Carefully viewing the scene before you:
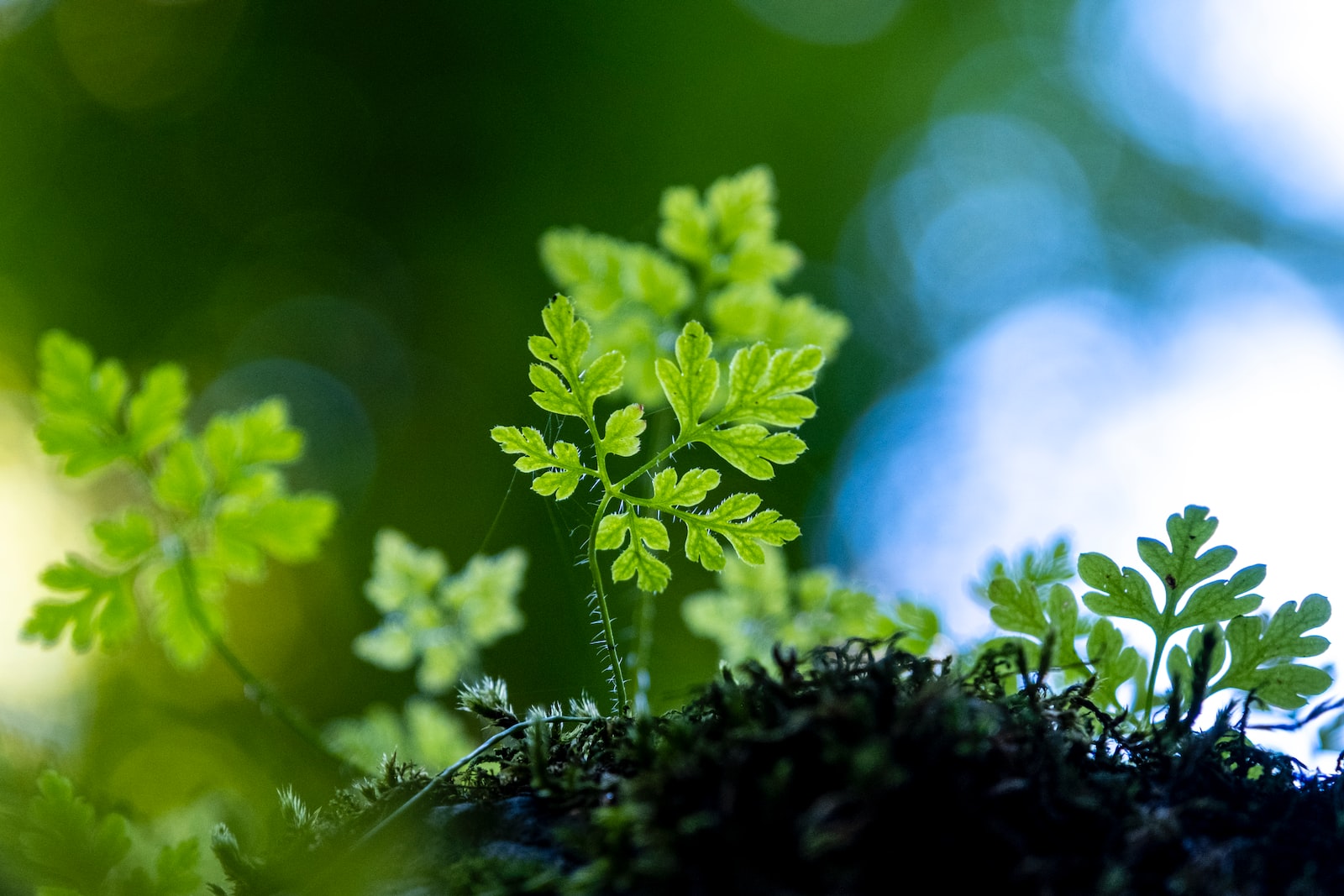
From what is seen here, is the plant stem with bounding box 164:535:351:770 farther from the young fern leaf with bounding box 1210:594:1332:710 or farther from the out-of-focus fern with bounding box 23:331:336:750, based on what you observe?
the young fern leaf with bounding box 1210:594:1332:710

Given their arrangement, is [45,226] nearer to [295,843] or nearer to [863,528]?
[863,528]

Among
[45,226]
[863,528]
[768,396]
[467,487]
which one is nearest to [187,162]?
[45,226]

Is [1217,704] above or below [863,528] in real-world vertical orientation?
below

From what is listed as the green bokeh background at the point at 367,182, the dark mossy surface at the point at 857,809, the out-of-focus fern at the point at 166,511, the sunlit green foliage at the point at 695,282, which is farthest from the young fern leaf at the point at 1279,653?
the green bokeh background at the point at 367,182

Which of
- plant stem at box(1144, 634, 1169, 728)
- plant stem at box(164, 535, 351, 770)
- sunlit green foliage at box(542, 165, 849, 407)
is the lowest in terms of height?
plant stem at box(1144, 634, 1169, 728)

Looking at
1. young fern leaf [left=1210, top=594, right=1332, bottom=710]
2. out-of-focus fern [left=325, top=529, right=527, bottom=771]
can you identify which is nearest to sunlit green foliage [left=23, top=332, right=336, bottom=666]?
out-of-focus fern [left=325, top=529, right=527, bottom=771]

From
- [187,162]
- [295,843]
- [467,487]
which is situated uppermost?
[187,162]

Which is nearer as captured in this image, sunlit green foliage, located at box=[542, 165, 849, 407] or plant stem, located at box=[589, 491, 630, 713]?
plant stem, located at box=[589, 491, 630, 713]

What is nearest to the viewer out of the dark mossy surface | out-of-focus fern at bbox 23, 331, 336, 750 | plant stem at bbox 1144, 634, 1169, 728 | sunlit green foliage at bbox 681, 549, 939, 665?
the dark mossy surface
